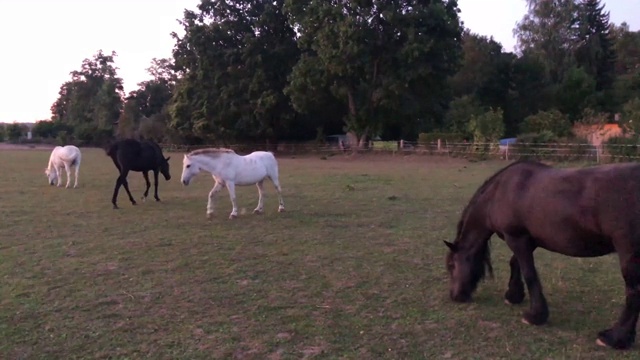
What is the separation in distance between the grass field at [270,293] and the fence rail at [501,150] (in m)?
17.5

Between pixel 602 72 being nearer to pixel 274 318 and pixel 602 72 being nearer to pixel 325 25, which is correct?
pixel 325 25

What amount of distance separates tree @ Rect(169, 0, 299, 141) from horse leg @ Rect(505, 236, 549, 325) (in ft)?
126

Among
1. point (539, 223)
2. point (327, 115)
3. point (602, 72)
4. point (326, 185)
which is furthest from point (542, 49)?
point (539, 223)

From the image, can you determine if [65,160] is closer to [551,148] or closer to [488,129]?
[551,148]

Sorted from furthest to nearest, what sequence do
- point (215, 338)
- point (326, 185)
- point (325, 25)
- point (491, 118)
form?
point (325, 25) < point (491, 118) < point (326, 185) < point (215, 338)

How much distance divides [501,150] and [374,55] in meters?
12.7

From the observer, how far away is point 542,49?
5131cm

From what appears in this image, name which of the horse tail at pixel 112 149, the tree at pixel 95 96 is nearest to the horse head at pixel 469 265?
the horse tail at pixel 112 149

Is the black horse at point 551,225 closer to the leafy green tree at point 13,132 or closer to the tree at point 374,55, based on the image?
the tree at point 374,55

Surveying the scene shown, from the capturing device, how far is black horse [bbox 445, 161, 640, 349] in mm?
4305

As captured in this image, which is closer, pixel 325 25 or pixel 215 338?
pixel 215 338

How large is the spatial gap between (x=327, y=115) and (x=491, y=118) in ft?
54.8

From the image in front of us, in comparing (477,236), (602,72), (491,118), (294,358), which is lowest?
(294,358)

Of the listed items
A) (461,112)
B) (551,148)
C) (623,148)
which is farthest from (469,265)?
(461,112)
